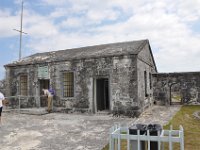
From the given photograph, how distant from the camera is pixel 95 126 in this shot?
36.6 feet

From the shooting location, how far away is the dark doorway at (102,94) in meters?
16.1

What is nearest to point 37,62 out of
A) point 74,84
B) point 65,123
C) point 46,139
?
point 74,84

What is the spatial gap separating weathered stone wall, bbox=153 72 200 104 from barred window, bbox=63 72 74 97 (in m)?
8.30

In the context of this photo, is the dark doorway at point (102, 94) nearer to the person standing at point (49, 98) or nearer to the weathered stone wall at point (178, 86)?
the person standing at point (49, 98)

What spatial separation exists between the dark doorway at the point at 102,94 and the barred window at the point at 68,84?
1.82 metres

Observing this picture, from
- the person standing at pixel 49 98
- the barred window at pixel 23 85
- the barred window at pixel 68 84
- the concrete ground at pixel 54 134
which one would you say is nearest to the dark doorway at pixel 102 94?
the barred window at pixel 68 84

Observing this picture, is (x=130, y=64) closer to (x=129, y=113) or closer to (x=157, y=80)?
(x=129, y=113)

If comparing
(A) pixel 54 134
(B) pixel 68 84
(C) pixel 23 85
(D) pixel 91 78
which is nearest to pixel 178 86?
(D) pixel 91 78

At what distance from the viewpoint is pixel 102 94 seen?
16.8 metres

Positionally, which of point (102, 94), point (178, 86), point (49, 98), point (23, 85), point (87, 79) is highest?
point (87, 79)

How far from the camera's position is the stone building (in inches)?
557

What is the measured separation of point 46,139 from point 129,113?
623 centimetres

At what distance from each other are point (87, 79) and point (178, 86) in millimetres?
9123

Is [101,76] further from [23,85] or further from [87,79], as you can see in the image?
[23,85]
